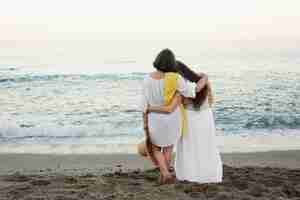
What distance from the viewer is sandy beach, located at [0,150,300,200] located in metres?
5.41

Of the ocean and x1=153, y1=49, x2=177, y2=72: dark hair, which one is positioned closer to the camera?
x1=153, y1=49, x2=177, y2=72: dark hair

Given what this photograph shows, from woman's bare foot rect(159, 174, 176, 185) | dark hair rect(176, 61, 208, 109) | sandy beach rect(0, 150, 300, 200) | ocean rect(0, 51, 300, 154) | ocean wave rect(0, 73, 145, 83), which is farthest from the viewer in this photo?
ocean wave rect(0, 73, 145, 83)

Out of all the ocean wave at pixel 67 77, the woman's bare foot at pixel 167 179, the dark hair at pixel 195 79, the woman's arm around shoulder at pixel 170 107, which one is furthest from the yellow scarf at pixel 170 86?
the ocean wave at pixel 67 77

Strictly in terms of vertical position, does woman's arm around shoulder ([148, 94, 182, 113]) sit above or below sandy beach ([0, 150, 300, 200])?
above

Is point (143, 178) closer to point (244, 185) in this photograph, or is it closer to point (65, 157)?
point (244, 185)

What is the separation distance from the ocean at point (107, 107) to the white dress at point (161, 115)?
3322mm

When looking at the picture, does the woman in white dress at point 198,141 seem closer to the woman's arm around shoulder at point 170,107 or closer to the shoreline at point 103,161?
the woman's arm around shoulder at point 170,107

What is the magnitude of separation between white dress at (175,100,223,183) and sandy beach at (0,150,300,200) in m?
0.16

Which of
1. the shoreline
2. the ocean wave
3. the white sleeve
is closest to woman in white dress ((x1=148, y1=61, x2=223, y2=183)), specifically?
the white sleeve

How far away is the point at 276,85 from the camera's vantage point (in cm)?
1975

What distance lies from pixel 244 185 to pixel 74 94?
43.4 feet

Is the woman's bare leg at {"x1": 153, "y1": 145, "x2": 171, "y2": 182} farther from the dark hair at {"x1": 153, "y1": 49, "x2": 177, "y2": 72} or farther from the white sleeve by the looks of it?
the dark hair at {"x1": 153, "y1": 49, "x2": 177, "y2": 72}

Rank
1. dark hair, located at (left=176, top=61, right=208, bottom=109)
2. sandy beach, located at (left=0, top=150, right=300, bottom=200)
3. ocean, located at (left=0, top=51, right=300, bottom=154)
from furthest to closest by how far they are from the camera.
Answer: ocean, located at (left=0, top=51, right=300, bottom=154), dark hair, located at (left=176, top=61, right=208, bottom=109), sandy beach, located at (left=0, top=150, right=300, bottom=200)

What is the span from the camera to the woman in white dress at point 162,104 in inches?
224
